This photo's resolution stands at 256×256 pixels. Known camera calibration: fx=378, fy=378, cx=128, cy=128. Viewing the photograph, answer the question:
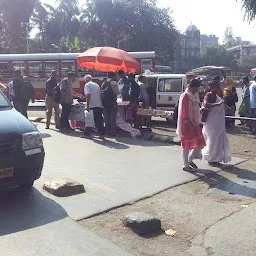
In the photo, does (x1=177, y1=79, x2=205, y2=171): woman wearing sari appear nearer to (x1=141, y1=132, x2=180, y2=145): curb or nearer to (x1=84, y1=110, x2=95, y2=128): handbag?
(x1=141, y1=132, x2=180, y2=145): curb

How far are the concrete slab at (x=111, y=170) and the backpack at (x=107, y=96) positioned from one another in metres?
0.94

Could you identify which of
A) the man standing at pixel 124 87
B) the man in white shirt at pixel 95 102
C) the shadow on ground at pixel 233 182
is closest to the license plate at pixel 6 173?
the shadow on ground at pixel 233 182

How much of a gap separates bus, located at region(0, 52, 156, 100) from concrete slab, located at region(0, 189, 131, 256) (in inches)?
582

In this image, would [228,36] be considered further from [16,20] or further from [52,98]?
[52,98]

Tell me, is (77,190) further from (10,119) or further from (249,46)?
(249,46)

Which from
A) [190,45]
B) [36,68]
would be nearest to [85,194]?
A: [36,68]

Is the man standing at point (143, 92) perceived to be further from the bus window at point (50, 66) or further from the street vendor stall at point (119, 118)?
the bus window at point (50, 66)

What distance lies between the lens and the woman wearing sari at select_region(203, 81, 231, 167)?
21.6ft

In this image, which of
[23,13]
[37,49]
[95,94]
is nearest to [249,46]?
[37,49]

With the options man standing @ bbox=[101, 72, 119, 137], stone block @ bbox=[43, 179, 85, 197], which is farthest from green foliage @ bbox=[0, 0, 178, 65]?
stone block @ bbox=[43, 179, 85, 197]

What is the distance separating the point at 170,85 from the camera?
42.7ft

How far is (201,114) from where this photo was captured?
21.7 ft

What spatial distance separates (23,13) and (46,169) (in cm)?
4411

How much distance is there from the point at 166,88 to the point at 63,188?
8459 mm
